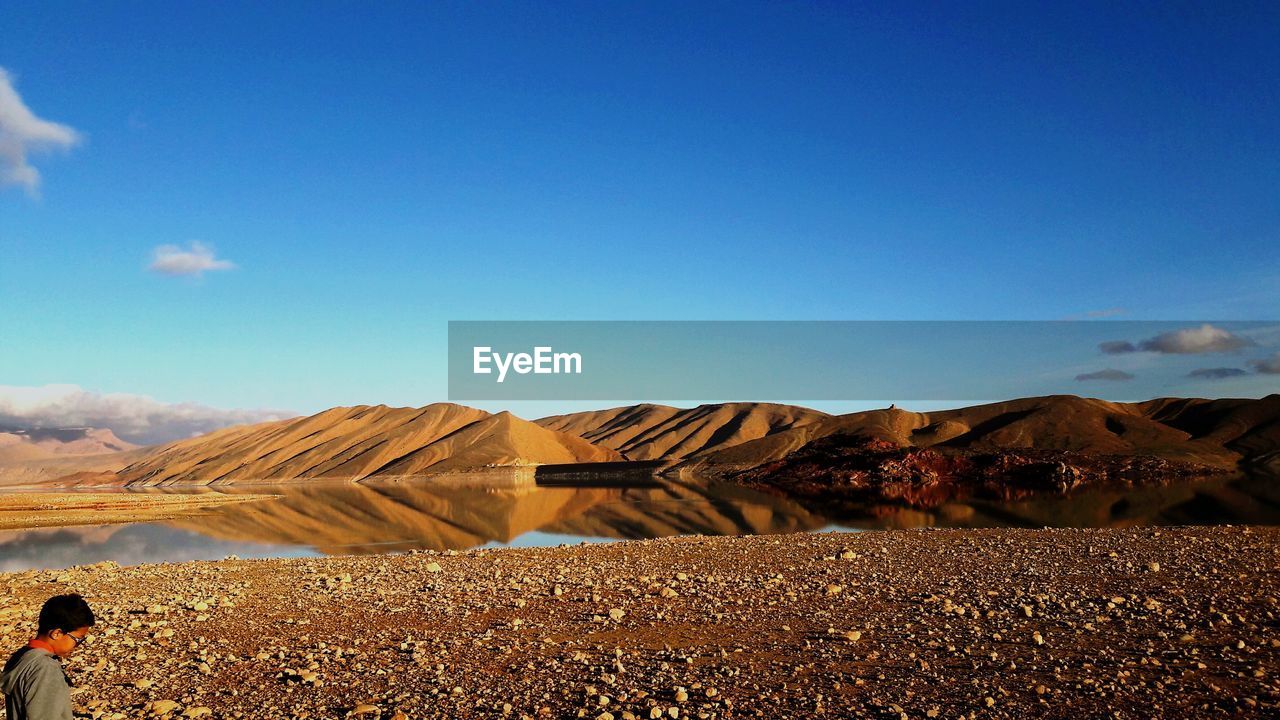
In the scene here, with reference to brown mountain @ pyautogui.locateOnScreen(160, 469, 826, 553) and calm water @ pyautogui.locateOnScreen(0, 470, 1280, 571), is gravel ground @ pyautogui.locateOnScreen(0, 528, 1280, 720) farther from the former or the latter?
brown mountain @ pyautogui.locateOnScreen(160, 469, 826, 553)

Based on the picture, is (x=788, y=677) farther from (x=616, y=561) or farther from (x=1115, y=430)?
(x=1115, y=430)

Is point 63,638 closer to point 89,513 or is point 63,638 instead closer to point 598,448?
point 89,513

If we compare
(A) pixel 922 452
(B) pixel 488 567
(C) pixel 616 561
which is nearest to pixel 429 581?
(B) pixel 488 567

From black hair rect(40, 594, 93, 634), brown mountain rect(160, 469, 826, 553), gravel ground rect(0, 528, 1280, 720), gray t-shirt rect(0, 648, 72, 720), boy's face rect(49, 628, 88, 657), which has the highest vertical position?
black hair rect(40, 594, 93, 634)

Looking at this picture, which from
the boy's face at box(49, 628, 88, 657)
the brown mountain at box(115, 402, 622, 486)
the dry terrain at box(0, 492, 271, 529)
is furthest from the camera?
the brown mountain at box(115, 402, 622, 486)

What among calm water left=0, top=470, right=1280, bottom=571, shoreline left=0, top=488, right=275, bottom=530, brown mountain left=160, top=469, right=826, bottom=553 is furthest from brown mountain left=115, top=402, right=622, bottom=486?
calm water left=0, top=470, right=1280, bottom=571

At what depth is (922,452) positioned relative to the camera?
7706 cm

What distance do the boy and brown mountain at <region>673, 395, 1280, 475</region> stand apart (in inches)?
3453

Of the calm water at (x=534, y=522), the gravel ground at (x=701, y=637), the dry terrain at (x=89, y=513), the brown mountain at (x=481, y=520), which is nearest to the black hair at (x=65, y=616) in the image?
the gravel ground at (x=701, y=637)

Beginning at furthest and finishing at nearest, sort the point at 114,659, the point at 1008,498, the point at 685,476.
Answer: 1. the point at 685,476
2. the point at 1008,498
3. the point at 114,659

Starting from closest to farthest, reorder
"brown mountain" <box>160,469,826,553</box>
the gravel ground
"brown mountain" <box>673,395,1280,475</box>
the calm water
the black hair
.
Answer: the black hair < the gravel ground < the calm water < "brown mountain" <box>160,469,826,553</box> < "brown mountain" <box>673,395,1280,475</box>

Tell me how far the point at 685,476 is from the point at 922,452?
39.2 m

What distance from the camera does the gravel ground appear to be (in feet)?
29.1

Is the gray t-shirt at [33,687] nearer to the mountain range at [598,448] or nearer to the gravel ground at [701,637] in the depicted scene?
the gravel ground at [701,637]
